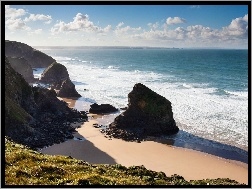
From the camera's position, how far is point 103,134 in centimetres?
5122

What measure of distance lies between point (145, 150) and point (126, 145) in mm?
3029

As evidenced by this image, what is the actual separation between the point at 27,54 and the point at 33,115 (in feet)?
391

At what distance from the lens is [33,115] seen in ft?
176

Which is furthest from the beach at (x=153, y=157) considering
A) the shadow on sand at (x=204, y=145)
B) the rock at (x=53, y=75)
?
the rock at (x=53, y=75)

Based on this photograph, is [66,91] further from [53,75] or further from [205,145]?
[205,145]

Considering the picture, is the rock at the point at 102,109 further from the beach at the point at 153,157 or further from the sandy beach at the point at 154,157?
the sandy beach at the point at 154,157

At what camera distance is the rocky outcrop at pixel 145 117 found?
51938 mm

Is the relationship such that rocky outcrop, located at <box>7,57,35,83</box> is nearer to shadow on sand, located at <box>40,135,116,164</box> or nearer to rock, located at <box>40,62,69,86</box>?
rock, located at <box>40,62,69,86</box>

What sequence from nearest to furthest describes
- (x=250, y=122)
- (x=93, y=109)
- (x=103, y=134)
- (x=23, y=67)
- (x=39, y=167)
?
(x=250, y=122) < (x=39, y=167) < (x=103, y=134) < (x=93, y=109) < (x=23, y=67)

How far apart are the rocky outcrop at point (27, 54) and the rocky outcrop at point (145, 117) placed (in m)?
120

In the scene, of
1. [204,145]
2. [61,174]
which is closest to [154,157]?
[204,145]

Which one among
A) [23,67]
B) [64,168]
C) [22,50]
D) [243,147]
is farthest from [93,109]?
[22,50]

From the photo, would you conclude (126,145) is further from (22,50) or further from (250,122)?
(22,50)

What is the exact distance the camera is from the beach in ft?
125
